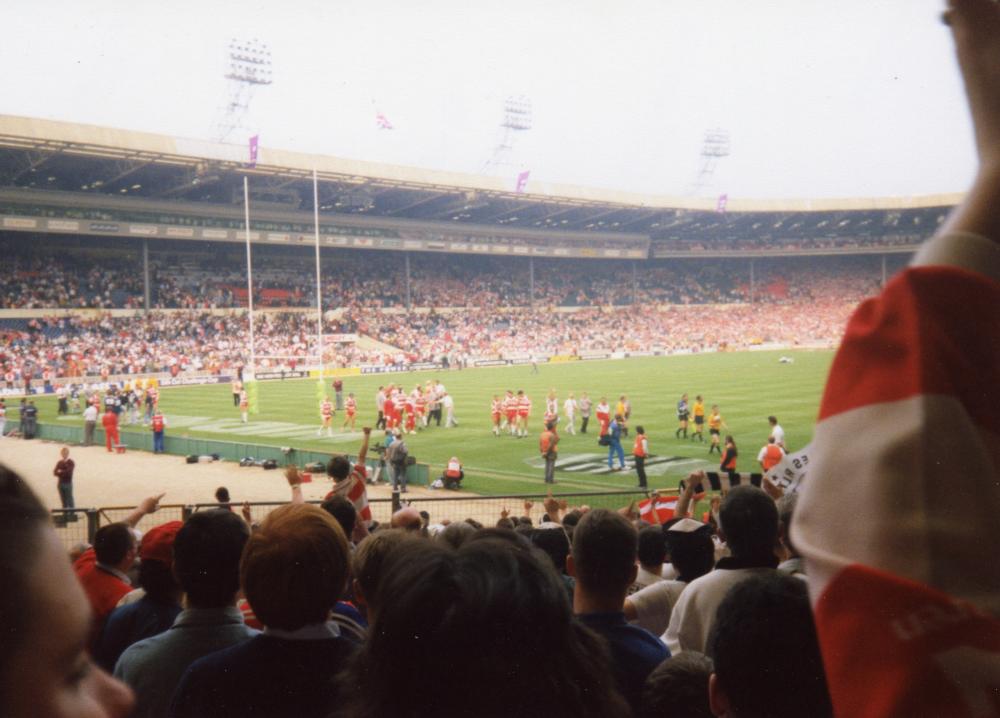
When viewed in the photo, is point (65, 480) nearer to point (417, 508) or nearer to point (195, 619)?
point (417, 508)

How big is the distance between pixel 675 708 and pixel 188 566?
2.12m

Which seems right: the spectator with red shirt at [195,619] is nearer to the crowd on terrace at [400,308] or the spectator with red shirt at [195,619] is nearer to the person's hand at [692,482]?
the person's hand at [692,482]

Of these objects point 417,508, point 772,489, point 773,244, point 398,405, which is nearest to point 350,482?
point 772,489

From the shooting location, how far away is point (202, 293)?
5556 cm

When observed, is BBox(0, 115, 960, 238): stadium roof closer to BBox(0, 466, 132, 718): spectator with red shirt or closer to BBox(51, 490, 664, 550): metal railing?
BBox(51, 490, 664, 550): metal railing

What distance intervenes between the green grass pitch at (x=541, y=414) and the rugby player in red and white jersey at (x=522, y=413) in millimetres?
347

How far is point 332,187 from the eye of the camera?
5662 centimetres

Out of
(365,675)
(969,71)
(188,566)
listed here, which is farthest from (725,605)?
(188,566)

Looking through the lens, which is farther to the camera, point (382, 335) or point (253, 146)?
point (382, 335)

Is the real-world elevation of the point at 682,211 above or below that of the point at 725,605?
above

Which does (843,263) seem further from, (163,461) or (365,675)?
(365,675)

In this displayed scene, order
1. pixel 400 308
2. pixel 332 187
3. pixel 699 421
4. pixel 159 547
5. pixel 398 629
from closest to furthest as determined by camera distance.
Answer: pixel 398 629, pixel 159 547, pixel 699 421, pixel 332 187, pixel 400 308

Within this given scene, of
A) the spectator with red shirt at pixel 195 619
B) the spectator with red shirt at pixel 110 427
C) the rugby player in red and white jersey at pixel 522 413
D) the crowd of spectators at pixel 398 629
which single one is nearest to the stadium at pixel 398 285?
the rugby player in red and white jersey at pixel 522 413

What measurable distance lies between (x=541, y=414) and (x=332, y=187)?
32334mm
